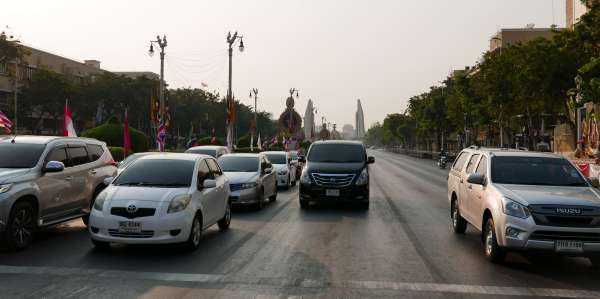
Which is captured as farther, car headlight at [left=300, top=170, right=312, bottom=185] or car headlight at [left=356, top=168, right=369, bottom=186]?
car headlight at [left=300, top=170, right=312, bottom=185]

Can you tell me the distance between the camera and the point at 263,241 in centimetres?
1065

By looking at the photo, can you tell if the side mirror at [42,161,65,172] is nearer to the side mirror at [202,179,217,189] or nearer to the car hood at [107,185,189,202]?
the car hood at [107,185,189,202]

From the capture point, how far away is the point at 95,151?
40.3 feet

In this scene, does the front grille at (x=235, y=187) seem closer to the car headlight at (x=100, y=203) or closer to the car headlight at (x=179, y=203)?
the car headlight at (x=179, y=203)

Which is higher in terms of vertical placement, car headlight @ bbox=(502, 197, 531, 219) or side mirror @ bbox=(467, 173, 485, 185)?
side mirror @ bbox=(467, 173, 485, 185)

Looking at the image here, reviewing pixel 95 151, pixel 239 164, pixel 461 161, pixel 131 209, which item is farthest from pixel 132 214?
pixel 239 164

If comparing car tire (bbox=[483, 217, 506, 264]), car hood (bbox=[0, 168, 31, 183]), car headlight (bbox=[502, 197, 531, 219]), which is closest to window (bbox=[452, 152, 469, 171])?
car tire (bbox=[483, 217, 506, 264])

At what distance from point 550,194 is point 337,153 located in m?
9.14

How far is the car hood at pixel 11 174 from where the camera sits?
9164 mm

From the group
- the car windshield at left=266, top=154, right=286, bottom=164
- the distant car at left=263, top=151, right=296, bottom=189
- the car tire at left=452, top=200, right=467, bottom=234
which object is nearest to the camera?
the car tire at left=452, top=200, right=467, bottom=234

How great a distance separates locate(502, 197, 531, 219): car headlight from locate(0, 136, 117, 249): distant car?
729 cm

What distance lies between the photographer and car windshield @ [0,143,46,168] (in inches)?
397

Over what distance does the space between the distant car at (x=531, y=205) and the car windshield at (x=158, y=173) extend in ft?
16.1

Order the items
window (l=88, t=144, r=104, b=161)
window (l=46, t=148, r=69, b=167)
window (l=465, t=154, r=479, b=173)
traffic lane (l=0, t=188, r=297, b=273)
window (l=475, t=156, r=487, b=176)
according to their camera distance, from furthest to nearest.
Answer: window (l=88, t=144, r=104, b=161) < window (l=465, t=154, r=479, b=173) < window (l=46, t=148, r=69, b=167) < window (l=475, t=156, r=487, b=176) < traffic lane (l=0, t=188, r=297, b=273)
